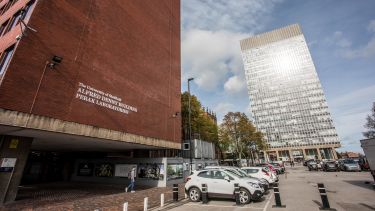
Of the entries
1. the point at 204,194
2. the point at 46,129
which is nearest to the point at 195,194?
the point at 204,194

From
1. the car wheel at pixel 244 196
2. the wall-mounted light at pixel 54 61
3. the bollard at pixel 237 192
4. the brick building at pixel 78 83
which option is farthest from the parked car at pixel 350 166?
the wall-mounted light at pixel 54 61

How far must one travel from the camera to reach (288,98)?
114 metres

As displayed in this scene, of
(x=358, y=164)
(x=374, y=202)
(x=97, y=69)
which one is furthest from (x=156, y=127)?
(x=358, y=164)

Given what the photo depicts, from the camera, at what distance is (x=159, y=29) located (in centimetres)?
2586

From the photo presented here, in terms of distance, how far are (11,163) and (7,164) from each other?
20 centimetres

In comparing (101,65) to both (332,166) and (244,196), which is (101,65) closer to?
(244,196)

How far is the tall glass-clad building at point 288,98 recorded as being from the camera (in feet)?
344

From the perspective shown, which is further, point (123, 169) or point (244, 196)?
point (123, 169)

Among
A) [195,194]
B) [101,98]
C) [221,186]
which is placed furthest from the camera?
[101,98]

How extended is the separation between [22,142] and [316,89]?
126011mm

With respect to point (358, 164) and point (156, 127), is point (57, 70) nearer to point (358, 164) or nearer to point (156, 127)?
point (156, 127)

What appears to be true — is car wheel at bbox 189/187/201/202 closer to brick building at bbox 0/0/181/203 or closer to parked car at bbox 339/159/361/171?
brick building at bbox 0/0/181/203

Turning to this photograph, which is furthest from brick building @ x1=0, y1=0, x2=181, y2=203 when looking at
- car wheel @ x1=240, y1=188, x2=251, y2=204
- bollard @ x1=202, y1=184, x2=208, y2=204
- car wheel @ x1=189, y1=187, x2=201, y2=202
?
car wheel @ x1=240, y1=188, x2=251, y2=204

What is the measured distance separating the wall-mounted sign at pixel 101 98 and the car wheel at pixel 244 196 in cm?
1155
